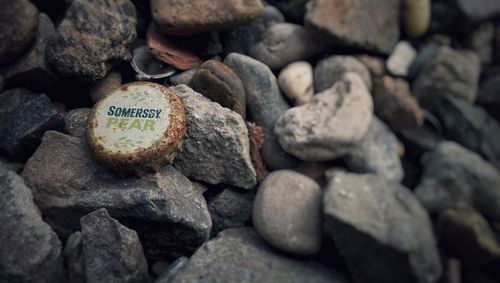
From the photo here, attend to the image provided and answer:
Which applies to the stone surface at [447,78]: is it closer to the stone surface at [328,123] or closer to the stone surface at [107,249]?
the stone surface at [328,123]

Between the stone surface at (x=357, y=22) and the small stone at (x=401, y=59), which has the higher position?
the stone surface at (x=357, y=22)

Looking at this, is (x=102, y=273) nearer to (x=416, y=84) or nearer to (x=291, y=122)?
(x=291, y=122)

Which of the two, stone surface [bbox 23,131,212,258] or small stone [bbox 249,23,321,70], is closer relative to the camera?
stone surface [bbox 23,131,212,258]

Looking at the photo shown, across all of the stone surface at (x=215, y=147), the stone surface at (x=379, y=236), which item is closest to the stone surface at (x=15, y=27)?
the stone surface at (x=215, y=147)

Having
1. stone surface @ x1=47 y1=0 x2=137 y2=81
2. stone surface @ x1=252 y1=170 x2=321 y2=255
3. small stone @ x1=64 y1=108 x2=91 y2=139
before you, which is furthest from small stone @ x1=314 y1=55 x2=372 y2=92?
small stone @ x1=64 y1=108 x2=91 y2=139

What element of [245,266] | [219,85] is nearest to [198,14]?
[219,85]

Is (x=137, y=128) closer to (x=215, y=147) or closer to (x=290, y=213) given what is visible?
(x=215, y=147)

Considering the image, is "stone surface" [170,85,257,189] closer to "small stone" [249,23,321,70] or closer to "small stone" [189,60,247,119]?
"small stone" [189,60,247,119]
